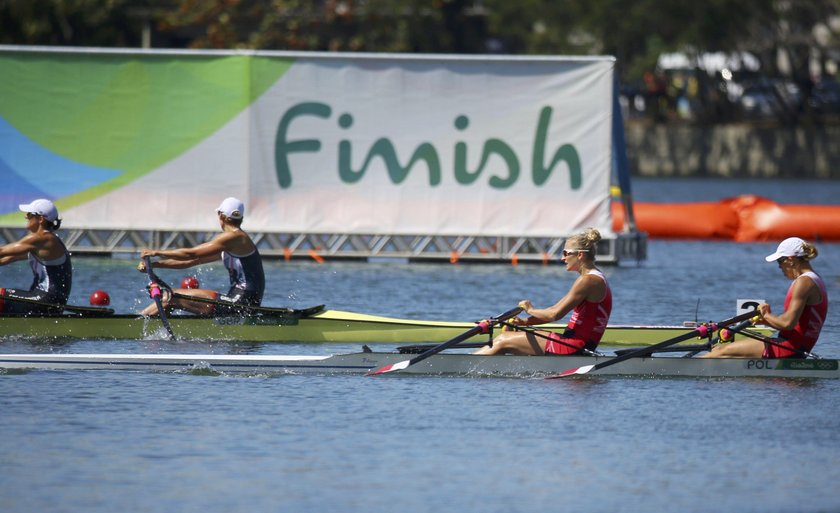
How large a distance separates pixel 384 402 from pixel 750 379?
146 inches

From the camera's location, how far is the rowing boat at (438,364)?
49.0ft

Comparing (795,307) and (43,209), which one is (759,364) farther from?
(43,209)

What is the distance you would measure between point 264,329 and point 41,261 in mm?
2557

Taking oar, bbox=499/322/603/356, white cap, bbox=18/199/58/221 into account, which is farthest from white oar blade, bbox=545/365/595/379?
white cap, bbox=18/199/58/221

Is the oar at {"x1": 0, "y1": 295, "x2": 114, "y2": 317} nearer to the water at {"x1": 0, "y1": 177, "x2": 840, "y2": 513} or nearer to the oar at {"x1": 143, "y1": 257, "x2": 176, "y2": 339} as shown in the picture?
the water at {"x1": 0, "y1": 177, "x2": 840, "y2": 513}

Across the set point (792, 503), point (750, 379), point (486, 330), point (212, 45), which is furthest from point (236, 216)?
point (212, 45)

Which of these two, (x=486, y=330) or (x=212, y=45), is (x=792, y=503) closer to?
(x=486, y=330)

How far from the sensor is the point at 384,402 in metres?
14.0

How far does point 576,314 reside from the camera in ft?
49.3

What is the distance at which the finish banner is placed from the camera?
2603 centimetres

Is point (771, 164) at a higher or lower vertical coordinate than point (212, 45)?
lower

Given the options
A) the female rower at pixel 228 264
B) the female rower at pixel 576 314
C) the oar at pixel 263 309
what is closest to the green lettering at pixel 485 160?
the oar at pixel 263 309

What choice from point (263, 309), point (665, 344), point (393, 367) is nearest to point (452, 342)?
point (393, 367)

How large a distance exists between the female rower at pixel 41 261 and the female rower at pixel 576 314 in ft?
16.4
